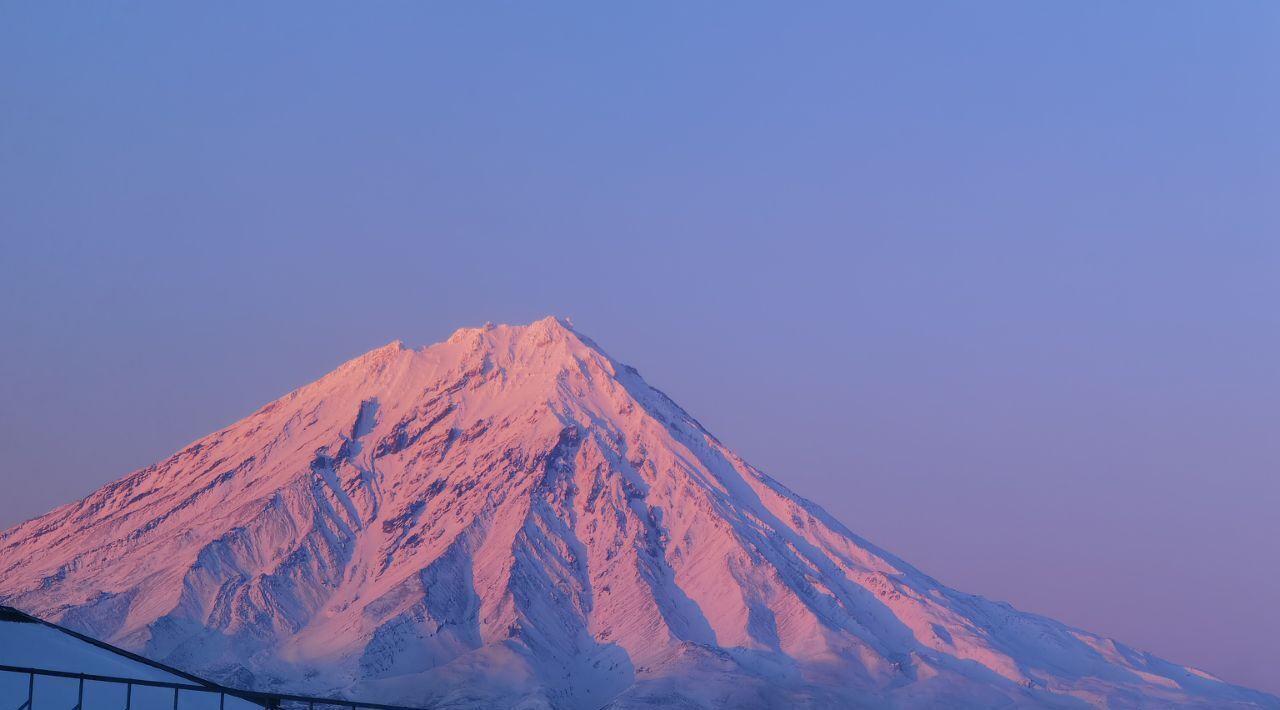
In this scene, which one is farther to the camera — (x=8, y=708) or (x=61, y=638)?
(x=61, y=638)

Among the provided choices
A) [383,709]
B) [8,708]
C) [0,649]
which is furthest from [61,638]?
[383,709]

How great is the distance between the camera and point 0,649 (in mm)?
70750

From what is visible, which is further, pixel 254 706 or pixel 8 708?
pixel 254 706

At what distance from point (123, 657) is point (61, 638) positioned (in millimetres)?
2418

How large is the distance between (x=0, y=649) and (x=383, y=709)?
14.1m

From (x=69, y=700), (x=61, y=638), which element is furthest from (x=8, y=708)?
(x=61, y=638)

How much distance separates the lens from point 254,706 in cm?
7231

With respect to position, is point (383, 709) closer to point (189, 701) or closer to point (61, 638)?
point (189, 701)

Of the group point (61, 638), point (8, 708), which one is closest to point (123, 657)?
point (61, 638)

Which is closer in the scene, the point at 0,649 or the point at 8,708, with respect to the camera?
the point at 8,708

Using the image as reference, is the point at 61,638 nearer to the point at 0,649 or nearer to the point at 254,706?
the point at 0,649

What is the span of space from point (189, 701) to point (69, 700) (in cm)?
509

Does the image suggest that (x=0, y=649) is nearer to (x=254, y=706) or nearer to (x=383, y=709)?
(x=254, y=706)

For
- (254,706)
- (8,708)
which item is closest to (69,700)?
(8,708)
